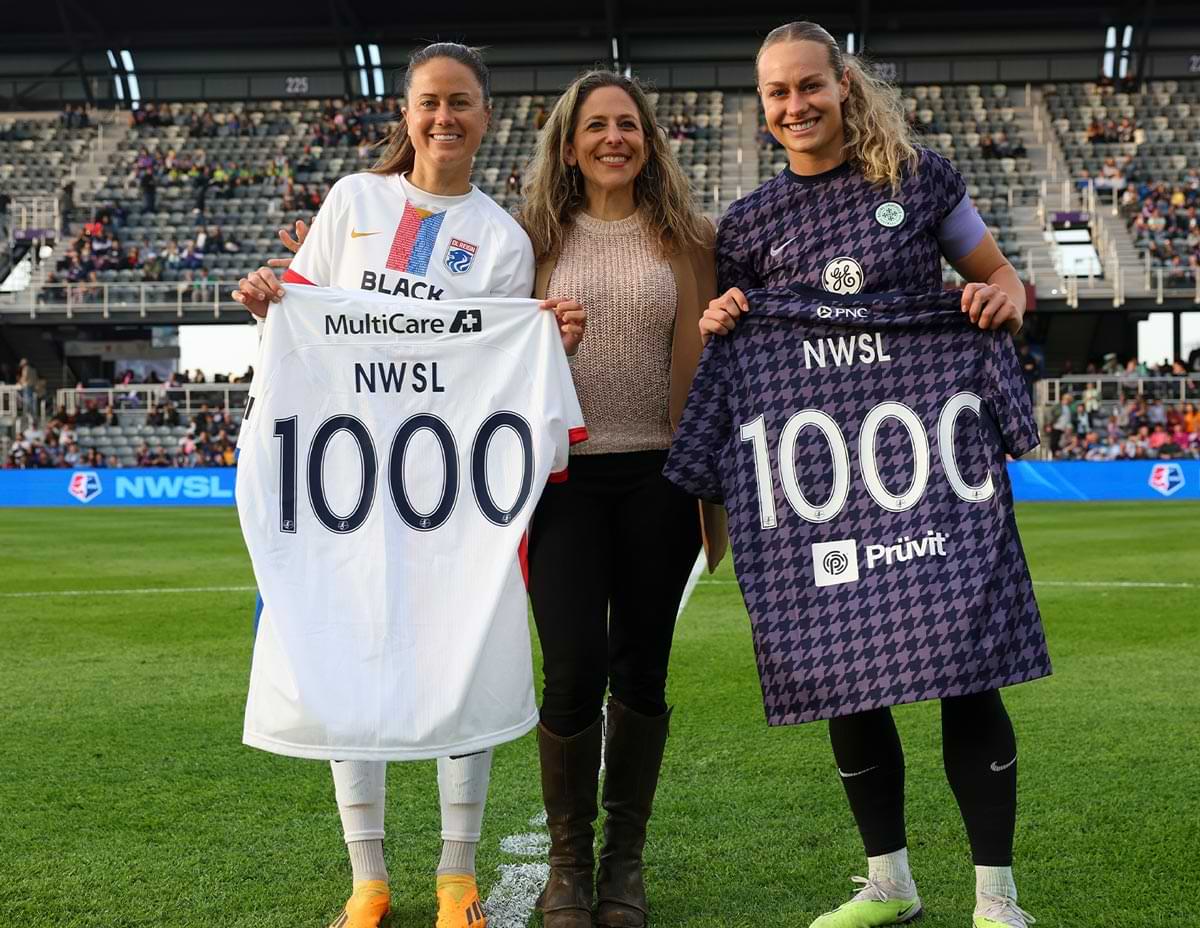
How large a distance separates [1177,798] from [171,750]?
3287 millimetres

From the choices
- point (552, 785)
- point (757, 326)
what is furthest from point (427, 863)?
point (757, 326)

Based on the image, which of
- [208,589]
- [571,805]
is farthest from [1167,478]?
[571,805]

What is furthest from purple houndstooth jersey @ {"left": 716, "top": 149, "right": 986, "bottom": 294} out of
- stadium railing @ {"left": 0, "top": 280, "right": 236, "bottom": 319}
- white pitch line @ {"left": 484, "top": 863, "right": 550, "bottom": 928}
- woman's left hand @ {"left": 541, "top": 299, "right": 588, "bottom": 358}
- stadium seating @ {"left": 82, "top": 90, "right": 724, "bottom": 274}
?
stadium seating @ {"left": 82, "top": 90, "right": 724, "bottom": 274}

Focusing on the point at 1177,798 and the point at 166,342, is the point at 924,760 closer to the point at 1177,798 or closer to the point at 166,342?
the point at 1177,798

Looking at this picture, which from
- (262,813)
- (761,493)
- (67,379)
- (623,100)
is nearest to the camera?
(761,493)

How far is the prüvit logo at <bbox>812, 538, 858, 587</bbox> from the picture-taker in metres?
2.86

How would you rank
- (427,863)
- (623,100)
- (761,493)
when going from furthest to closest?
(427,863), (623,100), (761,493)

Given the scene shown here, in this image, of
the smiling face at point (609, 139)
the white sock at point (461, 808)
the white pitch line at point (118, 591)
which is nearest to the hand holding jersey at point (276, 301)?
the smiling face at point (609, 139)

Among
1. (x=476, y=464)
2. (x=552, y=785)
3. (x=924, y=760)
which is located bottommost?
(x=924, y=760)

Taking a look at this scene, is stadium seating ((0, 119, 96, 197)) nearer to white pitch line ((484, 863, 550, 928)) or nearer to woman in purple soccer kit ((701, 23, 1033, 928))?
white pitch line ((484, 863, 550, 928))

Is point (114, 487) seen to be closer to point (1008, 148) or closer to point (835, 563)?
point (835, 563)

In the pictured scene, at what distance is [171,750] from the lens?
179 inches

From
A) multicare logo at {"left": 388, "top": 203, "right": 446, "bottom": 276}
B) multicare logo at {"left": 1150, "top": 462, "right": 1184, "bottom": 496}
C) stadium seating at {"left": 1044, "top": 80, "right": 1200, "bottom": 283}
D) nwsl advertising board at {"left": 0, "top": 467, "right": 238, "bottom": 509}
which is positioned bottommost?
multicare logo at {"left": 1150, "top": 462, "right": 1184, "bottom": 496}

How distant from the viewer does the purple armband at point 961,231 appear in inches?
116
